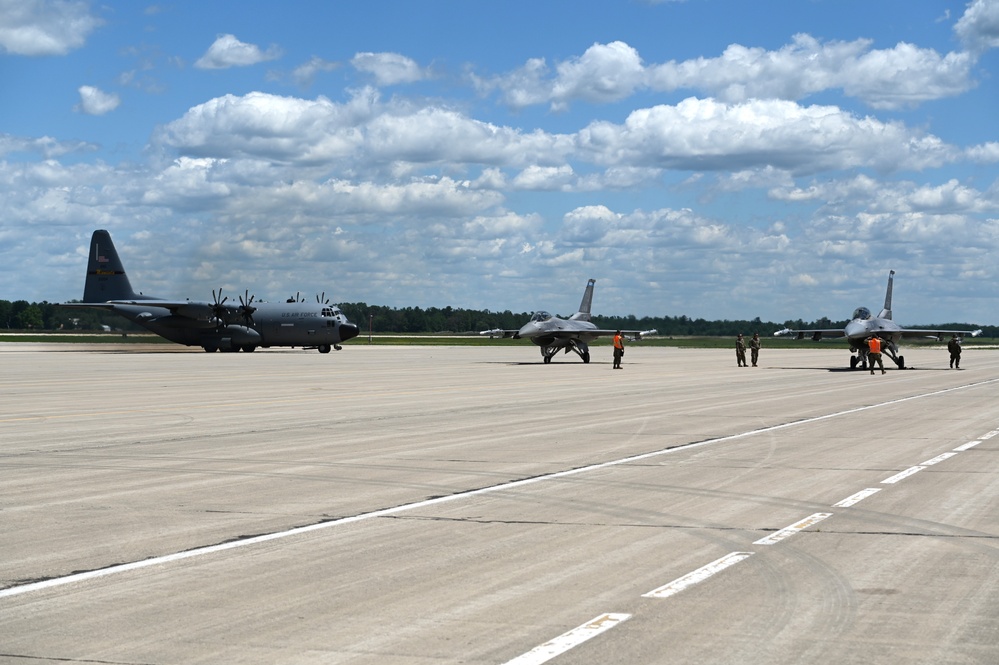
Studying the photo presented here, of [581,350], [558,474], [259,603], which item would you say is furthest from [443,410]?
[581,350]

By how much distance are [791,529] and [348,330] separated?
62784mm

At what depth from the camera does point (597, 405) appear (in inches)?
1030

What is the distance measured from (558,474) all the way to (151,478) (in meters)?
4.72

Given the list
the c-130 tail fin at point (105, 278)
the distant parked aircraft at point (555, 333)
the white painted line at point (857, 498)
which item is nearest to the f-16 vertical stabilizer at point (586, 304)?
the distant parked aircraft at point (555, 333)

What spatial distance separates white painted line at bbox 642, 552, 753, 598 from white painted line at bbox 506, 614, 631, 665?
0.62 meters

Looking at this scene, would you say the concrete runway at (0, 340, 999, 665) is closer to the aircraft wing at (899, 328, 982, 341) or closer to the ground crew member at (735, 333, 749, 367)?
the aircraft wing at (899, 328, 982, 341)

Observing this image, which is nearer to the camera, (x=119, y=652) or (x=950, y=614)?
(x=119, y=652)

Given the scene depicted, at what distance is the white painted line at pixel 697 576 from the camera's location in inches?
274

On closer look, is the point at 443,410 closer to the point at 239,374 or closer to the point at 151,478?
the point at 151,478

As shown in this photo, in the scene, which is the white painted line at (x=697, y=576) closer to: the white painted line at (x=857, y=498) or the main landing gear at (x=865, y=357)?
the white painted line at (x=857, y=498)

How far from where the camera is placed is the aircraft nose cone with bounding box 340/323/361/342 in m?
70.8

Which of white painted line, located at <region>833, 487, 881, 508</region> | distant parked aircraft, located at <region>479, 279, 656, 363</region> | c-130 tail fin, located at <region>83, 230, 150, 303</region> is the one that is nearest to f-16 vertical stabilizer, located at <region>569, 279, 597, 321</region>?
distant parked aircraft, located at <region>479, 279, 656, 363</region>

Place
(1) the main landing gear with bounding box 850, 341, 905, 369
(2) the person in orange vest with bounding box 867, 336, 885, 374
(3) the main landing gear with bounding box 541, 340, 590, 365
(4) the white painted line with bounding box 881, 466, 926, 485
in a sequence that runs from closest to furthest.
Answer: (4) the white painted line with bounding box 881, 466, 926, 485
(2) the person in orange vest with bounding box 867, 336, 885, 374
(1) the main landing gear with bounding box 850, 341, 905, 369
(3) the main landing gear with bounding box 541, 340, 590, 365

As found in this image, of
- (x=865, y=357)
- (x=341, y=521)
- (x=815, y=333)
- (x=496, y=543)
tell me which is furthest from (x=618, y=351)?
(x=496, y=543)
